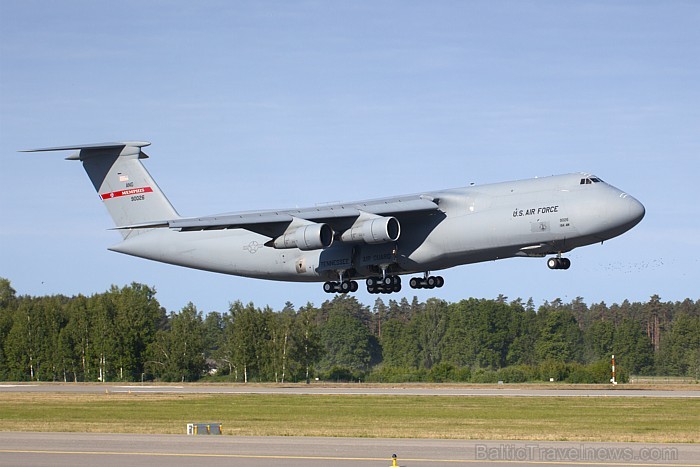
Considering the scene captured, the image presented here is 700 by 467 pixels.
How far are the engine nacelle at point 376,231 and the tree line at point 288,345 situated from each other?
17.7m

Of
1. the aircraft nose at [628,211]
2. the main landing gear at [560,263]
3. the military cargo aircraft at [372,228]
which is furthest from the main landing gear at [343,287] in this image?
the aircraft nose at [628,211]

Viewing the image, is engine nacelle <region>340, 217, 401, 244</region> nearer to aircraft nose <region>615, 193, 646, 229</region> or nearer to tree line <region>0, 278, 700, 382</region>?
aircraft nose <region>615, 193, 646, 229</region>

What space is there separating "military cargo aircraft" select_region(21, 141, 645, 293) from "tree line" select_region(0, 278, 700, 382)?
642 inches

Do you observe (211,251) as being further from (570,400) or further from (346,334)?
(346,334)

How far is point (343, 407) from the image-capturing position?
29.5 meters

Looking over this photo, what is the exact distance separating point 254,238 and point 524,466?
20.9m

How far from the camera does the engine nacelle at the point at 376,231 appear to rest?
3097 centimetres

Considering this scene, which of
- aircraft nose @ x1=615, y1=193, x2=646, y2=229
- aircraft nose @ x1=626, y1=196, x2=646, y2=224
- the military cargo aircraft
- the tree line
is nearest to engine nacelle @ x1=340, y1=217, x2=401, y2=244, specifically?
the military cargo aircraft

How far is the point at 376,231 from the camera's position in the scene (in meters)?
31.0

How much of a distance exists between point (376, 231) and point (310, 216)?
2.09 meters

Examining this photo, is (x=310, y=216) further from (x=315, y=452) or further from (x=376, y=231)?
(x=315, y=452)

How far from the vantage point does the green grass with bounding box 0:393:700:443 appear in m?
22.0

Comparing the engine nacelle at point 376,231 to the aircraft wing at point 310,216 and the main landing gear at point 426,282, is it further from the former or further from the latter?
the main landing gear at point 426,282

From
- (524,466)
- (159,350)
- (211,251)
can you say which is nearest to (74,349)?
(159,350)
